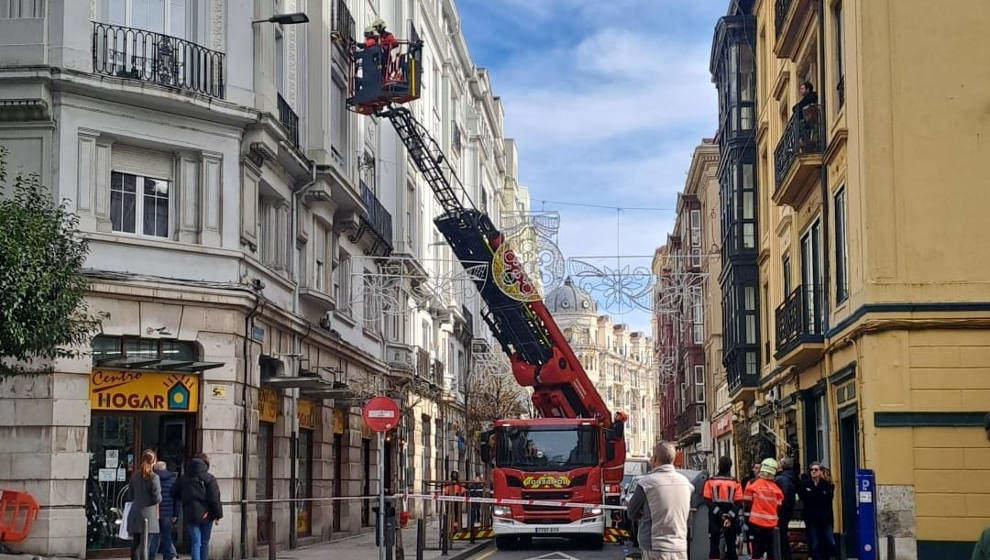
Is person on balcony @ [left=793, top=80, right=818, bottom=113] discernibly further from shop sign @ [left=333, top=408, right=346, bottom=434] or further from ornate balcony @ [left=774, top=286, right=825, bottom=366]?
shop sign @ [left=333, top=408, right=346, bottom=434]

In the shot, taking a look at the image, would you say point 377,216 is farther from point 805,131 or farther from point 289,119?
point 805,131

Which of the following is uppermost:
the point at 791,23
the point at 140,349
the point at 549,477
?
the point at 791,23

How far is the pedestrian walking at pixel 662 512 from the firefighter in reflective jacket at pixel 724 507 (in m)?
10.2

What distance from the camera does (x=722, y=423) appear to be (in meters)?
46.6

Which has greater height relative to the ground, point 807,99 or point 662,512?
point 807,99

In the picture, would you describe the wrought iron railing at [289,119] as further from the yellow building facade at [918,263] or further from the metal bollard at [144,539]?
the yellow building facade at [918,263]

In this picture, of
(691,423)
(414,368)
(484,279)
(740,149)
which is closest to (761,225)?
(740,149)

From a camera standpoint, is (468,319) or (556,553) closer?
(556,553)

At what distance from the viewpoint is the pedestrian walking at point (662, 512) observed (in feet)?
35.8

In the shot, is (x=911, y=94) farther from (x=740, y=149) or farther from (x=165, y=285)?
(x=740, y=149)

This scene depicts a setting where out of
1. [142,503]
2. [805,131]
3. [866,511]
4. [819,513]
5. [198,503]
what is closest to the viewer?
[198,503]

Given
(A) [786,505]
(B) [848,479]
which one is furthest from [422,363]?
(A) [786,505]

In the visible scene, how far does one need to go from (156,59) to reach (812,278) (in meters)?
13.1

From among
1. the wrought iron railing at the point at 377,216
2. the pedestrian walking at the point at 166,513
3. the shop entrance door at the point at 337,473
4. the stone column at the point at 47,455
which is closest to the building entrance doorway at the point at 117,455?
the stone column at the point at 47,455
